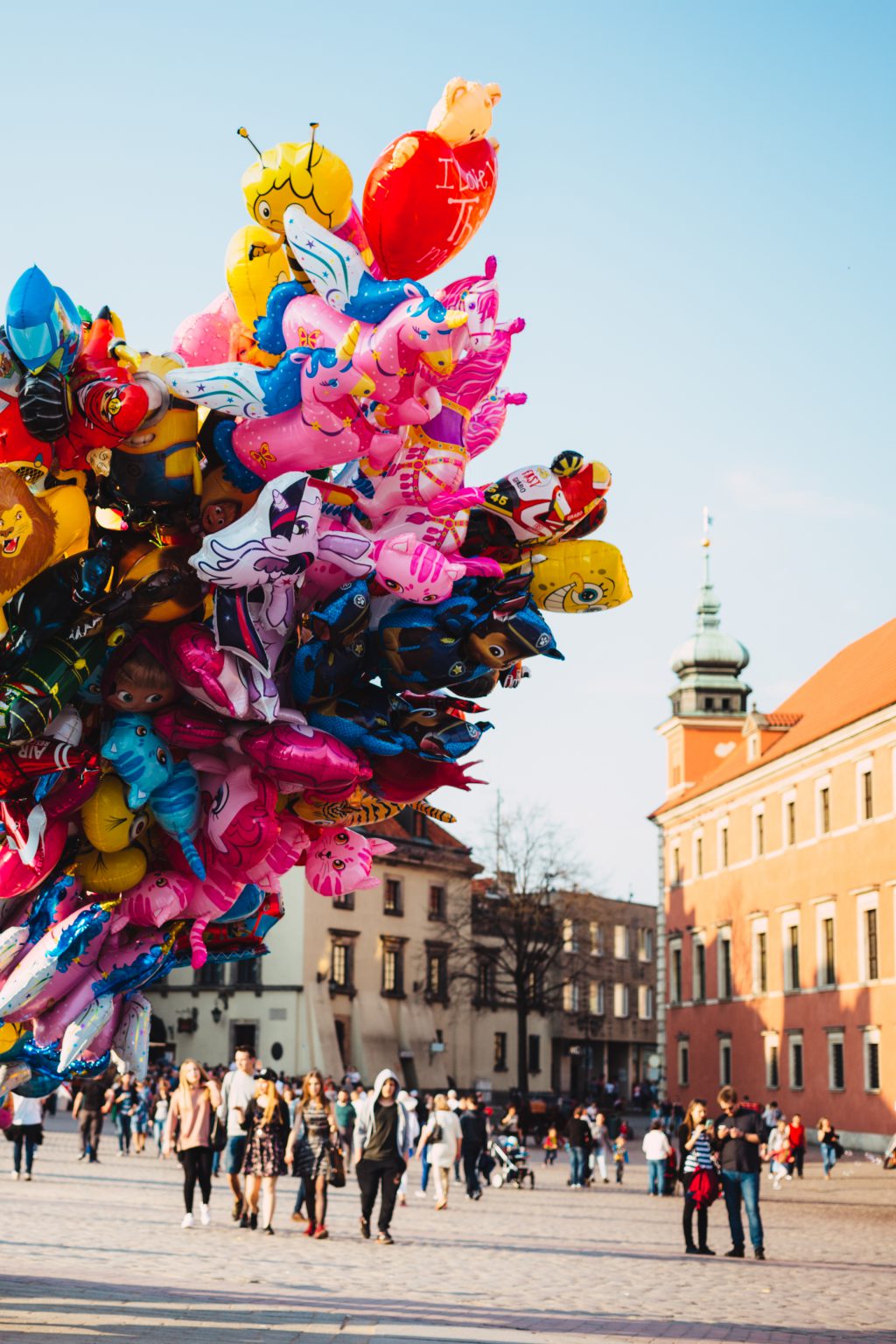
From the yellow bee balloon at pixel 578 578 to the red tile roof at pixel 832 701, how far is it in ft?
136

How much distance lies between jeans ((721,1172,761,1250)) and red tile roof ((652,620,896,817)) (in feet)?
98.8

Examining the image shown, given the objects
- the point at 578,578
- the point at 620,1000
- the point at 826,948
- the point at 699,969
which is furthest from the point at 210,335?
the point at 620,1000

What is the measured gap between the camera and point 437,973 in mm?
70938

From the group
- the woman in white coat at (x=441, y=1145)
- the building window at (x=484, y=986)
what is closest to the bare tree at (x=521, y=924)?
the building window at (x=484, y=986)

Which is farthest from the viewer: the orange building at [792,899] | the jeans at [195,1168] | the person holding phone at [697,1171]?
the orange building at [792,899]

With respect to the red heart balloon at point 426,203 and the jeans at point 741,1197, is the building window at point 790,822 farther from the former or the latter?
the red heart balloon at point 426,203

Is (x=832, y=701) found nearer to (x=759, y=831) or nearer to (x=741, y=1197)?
(x=759, y=831)

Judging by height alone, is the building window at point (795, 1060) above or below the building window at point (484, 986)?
below

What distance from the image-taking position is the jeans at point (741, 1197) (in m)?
19.0

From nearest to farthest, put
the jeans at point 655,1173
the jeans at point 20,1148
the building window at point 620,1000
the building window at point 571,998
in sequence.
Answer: the jeans at point 20,1148
the jeans at point 655,1173
the building window at point 571,998
the building window at point 620,1000

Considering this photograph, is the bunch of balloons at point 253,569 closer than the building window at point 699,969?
Yes

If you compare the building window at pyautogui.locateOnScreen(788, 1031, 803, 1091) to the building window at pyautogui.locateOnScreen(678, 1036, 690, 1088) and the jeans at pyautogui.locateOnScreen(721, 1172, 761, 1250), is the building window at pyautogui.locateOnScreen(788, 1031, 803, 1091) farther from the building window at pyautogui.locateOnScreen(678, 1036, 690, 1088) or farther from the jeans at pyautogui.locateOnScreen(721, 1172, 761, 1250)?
the jeans at pyautogui.locateOnScreen(721, 1172, 761, 1250)

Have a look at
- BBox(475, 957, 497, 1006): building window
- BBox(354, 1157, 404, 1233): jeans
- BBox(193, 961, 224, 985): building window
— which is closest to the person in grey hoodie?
BBox(354, 1157, 404, 1233): jeans

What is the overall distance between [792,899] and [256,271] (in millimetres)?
50451
